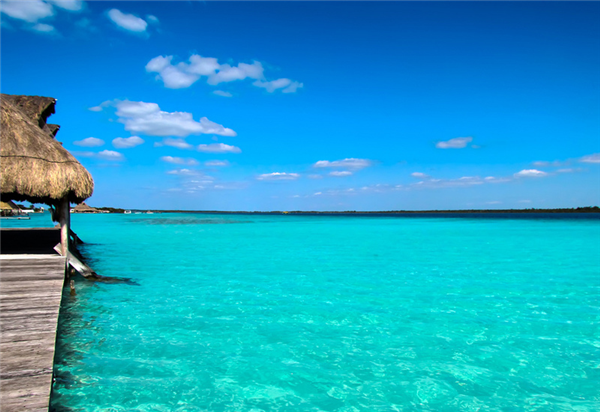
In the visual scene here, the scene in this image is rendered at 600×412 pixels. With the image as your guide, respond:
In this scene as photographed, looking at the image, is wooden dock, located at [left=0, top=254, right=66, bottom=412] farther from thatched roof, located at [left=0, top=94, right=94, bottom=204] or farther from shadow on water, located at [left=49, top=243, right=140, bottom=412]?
thatched roof, located at [left=0, top=94, right=94, bottom=204]

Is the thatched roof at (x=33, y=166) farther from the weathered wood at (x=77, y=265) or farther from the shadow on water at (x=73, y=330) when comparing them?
the shadow on water at (x=73, y=330)

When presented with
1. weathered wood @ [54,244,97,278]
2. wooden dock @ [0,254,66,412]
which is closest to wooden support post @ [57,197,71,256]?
weathered wood @ [54,244,97,278]

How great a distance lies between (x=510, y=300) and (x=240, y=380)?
23.4 ft

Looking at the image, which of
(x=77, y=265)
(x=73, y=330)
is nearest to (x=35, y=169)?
(x=77, y=265)

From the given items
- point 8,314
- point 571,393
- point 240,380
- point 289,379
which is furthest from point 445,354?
point 8,314

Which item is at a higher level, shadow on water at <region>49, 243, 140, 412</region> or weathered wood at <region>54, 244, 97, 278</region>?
weathered wood at <region>54, 244, 97, 278</region>

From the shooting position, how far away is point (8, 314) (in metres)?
4.49

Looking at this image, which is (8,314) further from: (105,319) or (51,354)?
(105,319)

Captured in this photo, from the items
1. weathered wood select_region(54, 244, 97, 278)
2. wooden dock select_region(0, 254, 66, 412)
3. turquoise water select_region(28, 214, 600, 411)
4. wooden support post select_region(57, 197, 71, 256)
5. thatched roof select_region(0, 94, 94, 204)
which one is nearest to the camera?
wooden dock select_region(0, 254, 66, 412)

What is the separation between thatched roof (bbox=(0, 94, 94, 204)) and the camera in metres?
7.23

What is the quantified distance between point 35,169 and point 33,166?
7 centimetres

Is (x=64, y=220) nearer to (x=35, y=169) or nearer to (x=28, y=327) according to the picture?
(x=35, y=169)

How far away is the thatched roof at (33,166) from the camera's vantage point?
7227 millimetres

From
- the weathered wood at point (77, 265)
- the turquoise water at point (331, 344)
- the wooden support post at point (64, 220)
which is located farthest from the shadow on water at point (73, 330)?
the wooden support post at point (64, 220)
